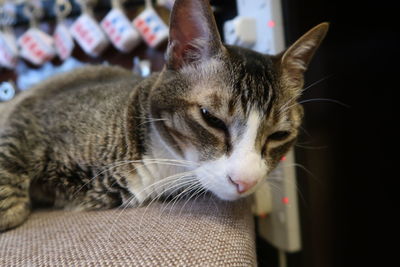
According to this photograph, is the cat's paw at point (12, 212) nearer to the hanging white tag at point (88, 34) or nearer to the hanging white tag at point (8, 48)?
the hanging white tag at point (88, 34)

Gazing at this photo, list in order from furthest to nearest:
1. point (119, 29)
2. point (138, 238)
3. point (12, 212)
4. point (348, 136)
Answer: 1. point (119, 29)
2. point (348, 136)
3. point (12, 212)
4. point (138, 238)

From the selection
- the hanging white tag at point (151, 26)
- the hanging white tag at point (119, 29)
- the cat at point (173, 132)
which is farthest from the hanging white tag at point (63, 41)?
the cat at point (173, 132)

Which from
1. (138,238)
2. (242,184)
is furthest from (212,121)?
(138,238)

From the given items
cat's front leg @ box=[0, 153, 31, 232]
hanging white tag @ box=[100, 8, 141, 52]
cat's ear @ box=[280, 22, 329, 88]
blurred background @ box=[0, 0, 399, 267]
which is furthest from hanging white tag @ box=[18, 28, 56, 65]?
cat's ear @ box=[280, 22, 329, 88]

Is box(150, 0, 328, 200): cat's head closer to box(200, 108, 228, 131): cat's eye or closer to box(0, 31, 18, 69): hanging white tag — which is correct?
box(200, 108, 228, 131): cat's eye

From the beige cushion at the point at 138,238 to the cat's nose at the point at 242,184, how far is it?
7cm

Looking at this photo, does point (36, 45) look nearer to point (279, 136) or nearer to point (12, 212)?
point (12, 212)

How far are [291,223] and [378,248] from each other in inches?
13.4

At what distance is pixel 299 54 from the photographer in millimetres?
806

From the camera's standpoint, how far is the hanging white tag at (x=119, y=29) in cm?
139

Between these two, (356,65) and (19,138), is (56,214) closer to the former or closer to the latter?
(19,138)

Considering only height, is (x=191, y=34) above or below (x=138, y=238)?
above

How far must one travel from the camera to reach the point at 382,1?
1.05 meters

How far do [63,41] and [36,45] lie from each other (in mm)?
132
